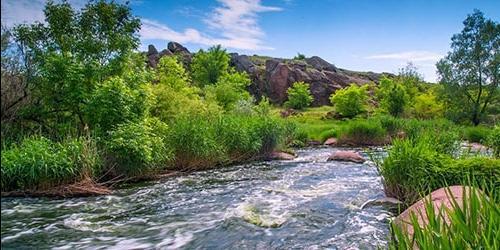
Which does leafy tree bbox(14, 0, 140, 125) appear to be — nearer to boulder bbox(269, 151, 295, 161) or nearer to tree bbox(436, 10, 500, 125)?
boulder bbox(269, 151, 295, 161)

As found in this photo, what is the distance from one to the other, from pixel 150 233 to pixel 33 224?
8.31ft

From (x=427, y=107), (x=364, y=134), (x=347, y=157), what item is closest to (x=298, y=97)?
(x=427, y=107)

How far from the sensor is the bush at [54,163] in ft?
35.3

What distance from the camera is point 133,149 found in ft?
42.9

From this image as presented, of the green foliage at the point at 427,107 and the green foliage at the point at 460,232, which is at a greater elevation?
the green foliage at the point at 427,107

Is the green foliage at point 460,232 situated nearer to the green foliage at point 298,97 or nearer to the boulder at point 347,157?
the boulder at point 347,157

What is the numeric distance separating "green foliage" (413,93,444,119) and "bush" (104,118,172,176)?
132 feet

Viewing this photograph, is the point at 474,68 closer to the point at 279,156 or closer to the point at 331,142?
the point at 331,142

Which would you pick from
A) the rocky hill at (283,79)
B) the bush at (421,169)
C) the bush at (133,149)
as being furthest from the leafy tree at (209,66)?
the bush at (421,169)

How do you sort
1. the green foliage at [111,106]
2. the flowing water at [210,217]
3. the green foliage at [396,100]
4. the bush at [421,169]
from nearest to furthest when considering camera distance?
the flowing water at [210,217], the bush at [421,169], the green foliage at [111,106], the green foliage at [396,100]

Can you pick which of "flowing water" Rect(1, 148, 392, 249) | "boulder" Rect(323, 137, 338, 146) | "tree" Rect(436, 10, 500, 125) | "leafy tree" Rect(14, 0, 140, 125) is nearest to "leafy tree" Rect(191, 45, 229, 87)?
"tree" Rect(436, 10, 500, 125)

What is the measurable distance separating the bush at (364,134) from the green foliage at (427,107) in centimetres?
2172

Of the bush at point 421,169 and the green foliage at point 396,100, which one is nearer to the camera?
the bush at point 421,169

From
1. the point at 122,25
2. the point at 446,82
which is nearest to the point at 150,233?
the point at 122,25
